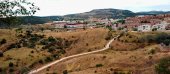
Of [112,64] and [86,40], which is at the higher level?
[112,64]

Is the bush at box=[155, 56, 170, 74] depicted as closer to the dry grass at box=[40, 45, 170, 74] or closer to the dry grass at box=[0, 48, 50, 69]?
the dry grass at box=[40, 45, 170, 74]

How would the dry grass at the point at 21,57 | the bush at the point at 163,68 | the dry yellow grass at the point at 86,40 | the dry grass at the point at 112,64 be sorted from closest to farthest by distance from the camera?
the bush at the point at 163,68 → the dry grass at the point at 112,64 → the dry grass at the point at 21,57 → the dry yellow grass at the point at 86,40

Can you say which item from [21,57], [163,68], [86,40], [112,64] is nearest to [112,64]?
[112,64]

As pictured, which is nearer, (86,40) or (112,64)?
(112,64)

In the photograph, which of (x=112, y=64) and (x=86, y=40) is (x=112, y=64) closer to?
(x=112, y=64)

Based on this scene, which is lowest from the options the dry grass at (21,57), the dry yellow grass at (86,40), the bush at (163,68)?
the dry grass at (21,57)

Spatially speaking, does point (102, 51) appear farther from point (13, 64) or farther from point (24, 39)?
point (24, 39)

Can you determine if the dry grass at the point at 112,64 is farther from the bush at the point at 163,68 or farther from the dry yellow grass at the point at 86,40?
the dry yellow grass at the point at 86,40

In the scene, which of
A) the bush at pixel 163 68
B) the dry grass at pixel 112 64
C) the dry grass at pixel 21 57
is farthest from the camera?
the dry grass at pixel 21 57

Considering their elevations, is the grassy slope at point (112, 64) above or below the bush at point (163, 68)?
below

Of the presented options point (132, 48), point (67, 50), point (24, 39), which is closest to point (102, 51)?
point (132, 48)

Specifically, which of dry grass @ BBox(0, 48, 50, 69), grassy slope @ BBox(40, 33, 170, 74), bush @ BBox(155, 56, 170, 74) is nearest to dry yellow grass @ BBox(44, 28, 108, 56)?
dry grass @ BBox(0, 48, 50, 69)

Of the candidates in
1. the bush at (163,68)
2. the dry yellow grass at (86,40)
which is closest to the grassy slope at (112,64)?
the bush at (163,68)

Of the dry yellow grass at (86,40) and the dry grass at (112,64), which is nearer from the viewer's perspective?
the dry grass at (112,64)
